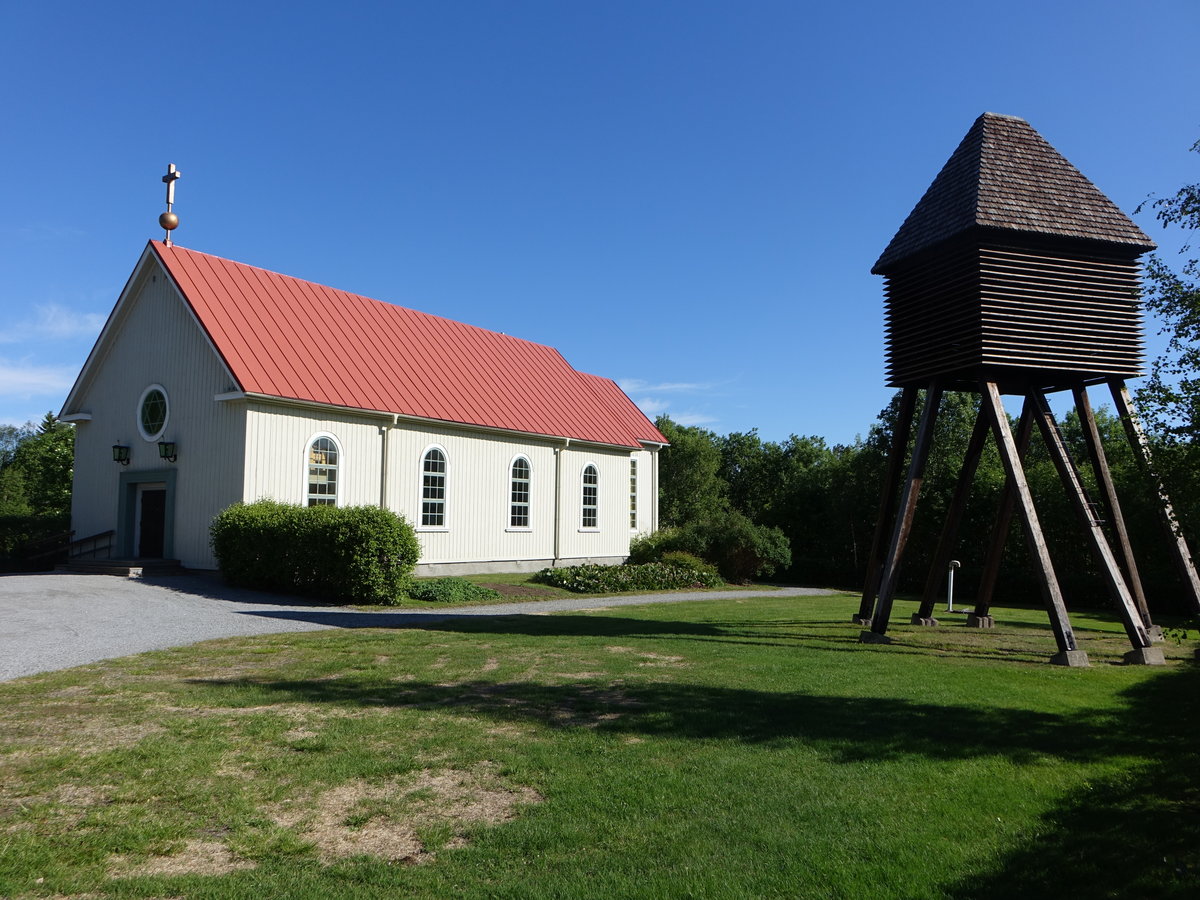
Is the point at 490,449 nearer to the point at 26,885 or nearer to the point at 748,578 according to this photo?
the point at 748,578

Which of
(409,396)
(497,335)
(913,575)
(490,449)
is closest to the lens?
(409,396)

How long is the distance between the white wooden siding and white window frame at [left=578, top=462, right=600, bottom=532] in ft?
39.0

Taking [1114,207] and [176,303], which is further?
[176,303]

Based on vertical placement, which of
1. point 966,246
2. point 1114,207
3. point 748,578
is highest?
point 1114,207

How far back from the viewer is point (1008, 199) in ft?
40.5

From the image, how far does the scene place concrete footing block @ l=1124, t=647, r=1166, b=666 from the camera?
424 inches

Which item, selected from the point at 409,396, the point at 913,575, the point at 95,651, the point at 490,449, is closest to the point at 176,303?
the point at 409,396

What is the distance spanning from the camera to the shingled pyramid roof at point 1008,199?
12188 mm

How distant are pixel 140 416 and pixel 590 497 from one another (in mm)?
13660

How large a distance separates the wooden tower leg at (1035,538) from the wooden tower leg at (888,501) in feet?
6.30

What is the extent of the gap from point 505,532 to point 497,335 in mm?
8235

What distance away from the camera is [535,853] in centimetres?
429

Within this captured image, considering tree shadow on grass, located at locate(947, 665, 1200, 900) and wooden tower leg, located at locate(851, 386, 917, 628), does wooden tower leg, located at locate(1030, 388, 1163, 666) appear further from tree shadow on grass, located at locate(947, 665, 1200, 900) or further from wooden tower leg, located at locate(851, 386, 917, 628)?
tree shadow on grass, located at locate(947, 665, 1200, 900)

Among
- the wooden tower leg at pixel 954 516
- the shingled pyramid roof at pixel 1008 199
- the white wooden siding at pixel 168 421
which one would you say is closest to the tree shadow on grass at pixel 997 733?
the wooden tower leg at pixel 954 516
